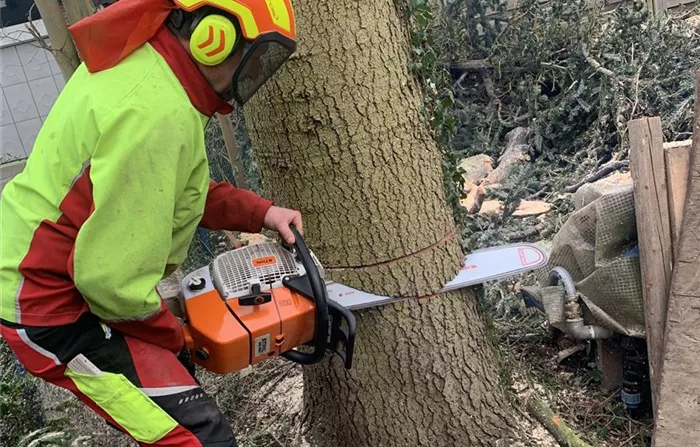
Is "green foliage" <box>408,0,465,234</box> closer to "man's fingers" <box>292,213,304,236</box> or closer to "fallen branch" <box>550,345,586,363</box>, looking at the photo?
"man's fingers" <box>292,213,304,236</box>

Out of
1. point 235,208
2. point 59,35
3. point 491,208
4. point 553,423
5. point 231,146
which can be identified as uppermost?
point 59,35

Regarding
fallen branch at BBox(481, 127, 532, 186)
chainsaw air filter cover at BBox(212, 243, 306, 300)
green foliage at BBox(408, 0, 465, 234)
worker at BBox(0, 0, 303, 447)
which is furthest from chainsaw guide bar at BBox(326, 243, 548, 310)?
fallen branch at BBox(481, 127, 532, 186)

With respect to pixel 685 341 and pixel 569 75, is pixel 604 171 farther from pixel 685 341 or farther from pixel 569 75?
pixel 685 341

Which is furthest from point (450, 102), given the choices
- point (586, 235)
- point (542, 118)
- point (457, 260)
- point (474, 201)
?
point (542, 118)

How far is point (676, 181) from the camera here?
222 cm

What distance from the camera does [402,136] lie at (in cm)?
201

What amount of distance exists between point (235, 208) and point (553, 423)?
4.59 ft

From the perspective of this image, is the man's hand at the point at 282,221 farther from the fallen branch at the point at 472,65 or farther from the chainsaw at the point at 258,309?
the fallen branch at the point at 472,65

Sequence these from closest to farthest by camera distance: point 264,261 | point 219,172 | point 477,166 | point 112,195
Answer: point 112,195
point 264,261
point 477,166
point 219,172

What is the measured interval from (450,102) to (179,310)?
110 cm

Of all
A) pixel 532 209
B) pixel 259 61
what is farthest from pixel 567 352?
pixel 259 61

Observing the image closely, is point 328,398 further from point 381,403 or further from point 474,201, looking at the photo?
point 474,201

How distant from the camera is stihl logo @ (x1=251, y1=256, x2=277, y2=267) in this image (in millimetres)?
1788

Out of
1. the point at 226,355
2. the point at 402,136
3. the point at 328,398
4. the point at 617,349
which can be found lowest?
the point at 617,349
